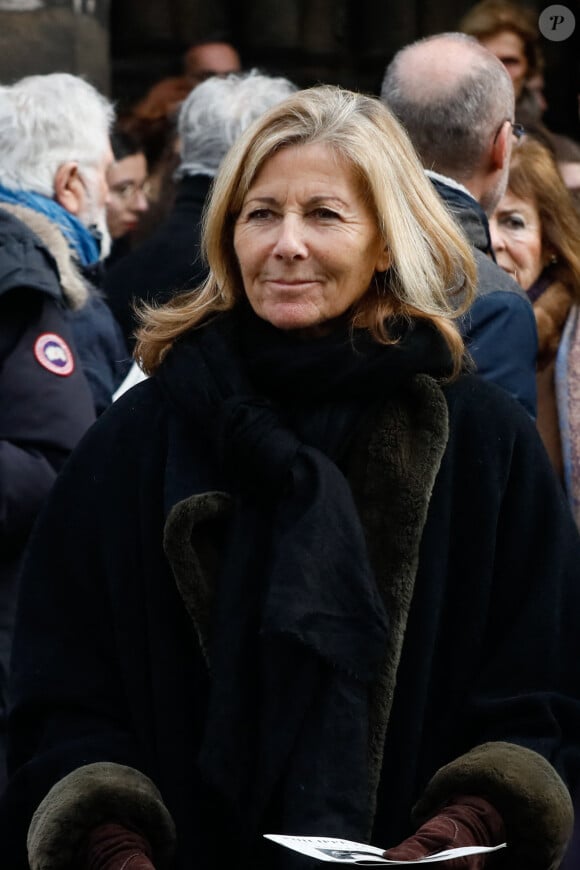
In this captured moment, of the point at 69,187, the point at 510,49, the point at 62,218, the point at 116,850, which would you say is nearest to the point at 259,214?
the point at 116,850

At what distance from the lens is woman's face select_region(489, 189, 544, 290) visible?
4.68 meters

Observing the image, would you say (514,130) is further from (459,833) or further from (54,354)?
(459,833)

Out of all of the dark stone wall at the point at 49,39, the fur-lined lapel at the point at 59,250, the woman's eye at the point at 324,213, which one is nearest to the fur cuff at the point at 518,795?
the woman's eye at the point at 324,213

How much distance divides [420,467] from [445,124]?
1366 millimetres

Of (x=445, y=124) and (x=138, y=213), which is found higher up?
(x=445, y=124)

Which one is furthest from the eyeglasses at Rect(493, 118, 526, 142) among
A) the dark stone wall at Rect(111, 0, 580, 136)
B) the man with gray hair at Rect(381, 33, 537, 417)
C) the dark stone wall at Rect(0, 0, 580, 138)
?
the dark stone wall at Rect(111, 0, 580, 136)

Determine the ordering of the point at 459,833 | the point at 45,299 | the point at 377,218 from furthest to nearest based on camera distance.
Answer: the point at 45,299
the point at 377,218
the point at 459,833

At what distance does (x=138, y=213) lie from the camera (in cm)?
645

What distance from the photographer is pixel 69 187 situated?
4.66m

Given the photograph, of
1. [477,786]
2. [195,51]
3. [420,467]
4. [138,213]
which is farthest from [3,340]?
[195,51]

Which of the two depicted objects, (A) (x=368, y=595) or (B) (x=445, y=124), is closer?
(A) (x=368, y=595)

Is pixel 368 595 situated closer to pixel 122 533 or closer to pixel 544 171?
pixel 122 533

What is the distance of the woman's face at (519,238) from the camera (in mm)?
4680

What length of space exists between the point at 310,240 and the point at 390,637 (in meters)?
0.67
